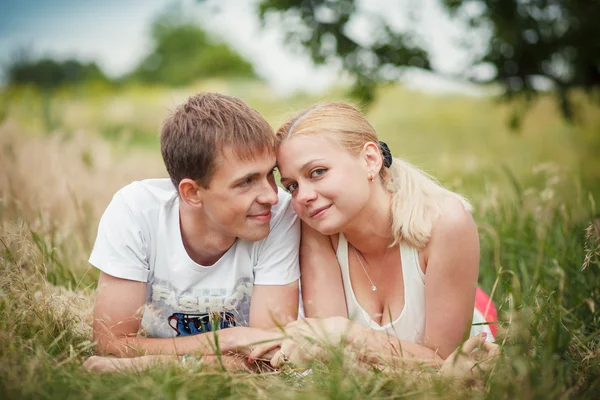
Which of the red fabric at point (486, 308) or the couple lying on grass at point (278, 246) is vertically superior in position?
the couple lying on grass at point (278, 246)

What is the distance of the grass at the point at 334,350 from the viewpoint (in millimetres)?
2023

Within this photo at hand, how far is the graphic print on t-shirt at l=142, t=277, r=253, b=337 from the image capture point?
2.79m

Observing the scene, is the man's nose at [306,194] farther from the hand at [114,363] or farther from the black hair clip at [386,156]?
the hand at [114,363]

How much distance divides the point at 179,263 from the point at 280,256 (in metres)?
0.51

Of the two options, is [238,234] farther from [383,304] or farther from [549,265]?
[549,265]

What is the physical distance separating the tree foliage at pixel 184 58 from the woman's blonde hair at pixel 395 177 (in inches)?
1583

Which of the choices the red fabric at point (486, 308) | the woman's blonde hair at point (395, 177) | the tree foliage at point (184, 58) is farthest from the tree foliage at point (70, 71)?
the red fabric at point (486, 308)

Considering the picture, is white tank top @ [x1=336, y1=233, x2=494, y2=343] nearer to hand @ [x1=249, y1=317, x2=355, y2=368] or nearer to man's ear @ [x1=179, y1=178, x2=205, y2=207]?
hand @ [x1=249, y1=317, x2=355, y2=368]

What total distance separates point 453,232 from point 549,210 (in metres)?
1.56

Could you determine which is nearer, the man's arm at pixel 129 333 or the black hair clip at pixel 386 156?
the man's arm at pixel 129 333

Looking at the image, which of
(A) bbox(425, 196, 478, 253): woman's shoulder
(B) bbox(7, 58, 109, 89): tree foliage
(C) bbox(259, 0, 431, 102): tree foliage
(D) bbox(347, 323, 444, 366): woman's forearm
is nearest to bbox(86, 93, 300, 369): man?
(D) bbox(347, 323, 444, 366): woman's forearm

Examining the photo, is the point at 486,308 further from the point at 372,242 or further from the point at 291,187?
the point at 291,187

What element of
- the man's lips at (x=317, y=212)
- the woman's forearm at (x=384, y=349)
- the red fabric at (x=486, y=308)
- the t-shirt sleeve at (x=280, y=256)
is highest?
Result: the man's lips at (x=317, y=212)

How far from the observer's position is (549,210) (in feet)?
12.5
